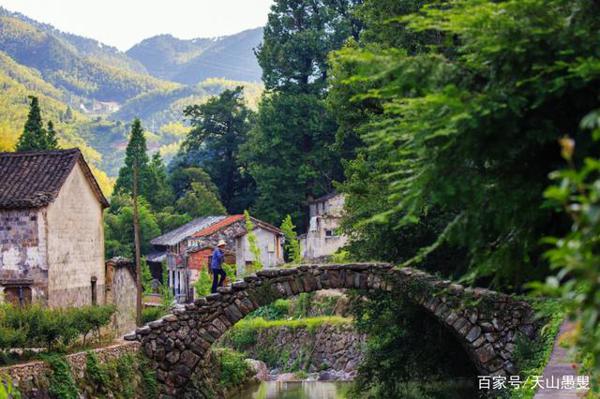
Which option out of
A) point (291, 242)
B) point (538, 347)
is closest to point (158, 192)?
point (291, 242)

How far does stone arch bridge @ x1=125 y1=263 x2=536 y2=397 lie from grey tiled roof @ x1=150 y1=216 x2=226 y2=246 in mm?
33978

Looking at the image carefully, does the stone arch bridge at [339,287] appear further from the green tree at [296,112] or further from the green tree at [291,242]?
the green tree at [296,112]

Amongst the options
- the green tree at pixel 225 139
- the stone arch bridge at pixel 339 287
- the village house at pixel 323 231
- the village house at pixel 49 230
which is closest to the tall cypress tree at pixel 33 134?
the village house at pixel 323 231

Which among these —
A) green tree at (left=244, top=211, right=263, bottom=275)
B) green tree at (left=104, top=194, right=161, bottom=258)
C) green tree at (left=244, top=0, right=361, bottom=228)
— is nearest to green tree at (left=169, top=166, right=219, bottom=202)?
green tree at (left=104, top=194, right=161, bottom=258)

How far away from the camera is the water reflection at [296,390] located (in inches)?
1168

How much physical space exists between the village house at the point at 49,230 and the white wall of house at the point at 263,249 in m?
21.6

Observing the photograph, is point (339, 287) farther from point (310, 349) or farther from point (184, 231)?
point (184, 231)

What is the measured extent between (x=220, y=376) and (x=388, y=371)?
6149 mm

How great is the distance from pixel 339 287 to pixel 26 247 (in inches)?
439

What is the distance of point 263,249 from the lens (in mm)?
55625

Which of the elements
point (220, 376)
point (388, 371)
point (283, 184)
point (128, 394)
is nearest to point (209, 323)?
point (128, 394)

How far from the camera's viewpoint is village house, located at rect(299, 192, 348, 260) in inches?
2114

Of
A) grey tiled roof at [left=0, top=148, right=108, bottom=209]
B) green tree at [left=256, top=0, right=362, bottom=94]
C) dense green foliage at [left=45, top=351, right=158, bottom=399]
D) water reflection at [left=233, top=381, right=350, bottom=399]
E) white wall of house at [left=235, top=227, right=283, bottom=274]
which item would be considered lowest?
water reflection at [left=233, top=381, right=350, bottom=399]

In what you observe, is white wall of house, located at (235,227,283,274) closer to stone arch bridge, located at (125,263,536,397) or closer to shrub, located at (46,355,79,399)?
stone arch bridge, located at (125,263,536,397)
